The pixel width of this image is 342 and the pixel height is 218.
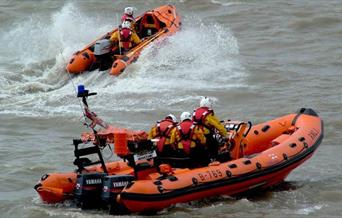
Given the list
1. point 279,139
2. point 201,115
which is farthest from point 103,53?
point 201,115

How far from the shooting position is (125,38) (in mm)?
20250

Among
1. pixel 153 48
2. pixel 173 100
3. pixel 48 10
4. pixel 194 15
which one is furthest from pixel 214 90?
pixel 48 10

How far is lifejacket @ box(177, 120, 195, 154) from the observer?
12055 mm

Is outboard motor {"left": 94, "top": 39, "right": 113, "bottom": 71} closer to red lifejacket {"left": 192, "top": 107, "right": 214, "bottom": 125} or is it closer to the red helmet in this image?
the red helmet

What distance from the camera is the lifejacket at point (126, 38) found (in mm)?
20153

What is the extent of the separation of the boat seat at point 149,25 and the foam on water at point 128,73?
54cm

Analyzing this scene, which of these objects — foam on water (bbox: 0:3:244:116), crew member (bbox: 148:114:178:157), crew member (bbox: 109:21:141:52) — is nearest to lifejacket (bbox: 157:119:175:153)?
crew member (bbox: 148:114:178:157)

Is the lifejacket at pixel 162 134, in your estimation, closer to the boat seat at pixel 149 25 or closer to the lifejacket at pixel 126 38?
the lifejacket at pixel 126 38

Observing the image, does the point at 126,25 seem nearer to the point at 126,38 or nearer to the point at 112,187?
the point at 126,38

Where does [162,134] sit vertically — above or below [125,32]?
above

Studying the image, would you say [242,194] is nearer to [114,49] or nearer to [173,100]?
[173,100]

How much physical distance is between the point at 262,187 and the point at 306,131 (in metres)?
1.19

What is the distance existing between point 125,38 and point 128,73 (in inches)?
33.5

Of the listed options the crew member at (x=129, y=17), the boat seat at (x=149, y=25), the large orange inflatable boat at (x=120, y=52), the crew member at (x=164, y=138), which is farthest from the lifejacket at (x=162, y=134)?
the boat seat at (x=149, y=25)
